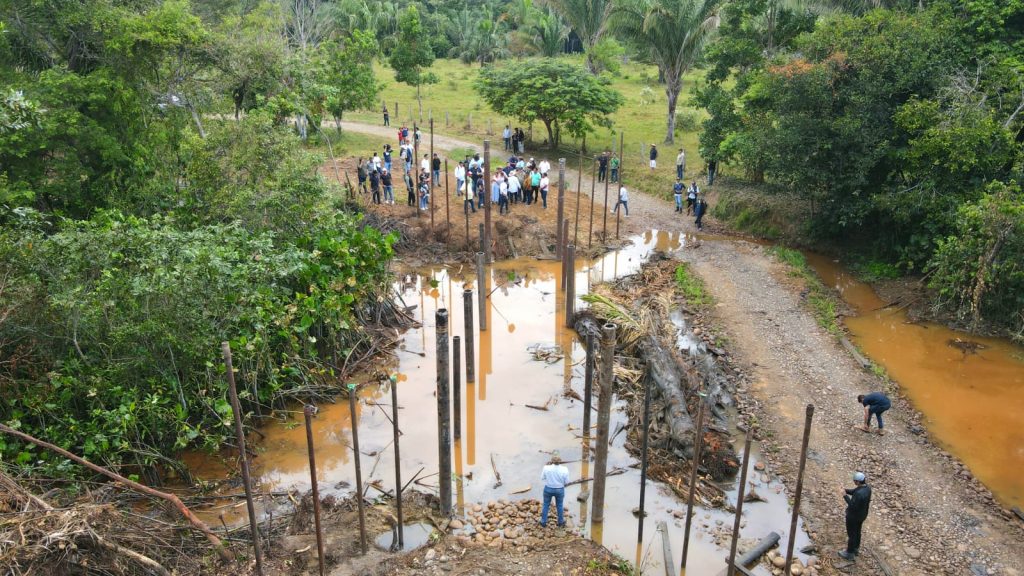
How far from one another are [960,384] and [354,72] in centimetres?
Result: 2201

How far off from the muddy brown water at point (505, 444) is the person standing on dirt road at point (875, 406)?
209 centimetres

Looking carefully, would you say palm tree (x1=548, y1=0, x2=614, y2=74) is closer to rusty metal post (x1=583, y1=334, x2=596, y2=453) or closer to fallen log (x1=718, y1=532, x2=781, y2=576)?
rusty metal post (x1=583, y1=334, x2=596, y2=453)

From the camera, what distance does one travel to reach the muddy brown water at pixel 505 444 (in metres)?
10.6

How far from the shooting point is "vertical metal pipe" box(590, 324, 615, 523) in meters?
9.48

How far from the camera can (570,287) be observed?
16.4 m

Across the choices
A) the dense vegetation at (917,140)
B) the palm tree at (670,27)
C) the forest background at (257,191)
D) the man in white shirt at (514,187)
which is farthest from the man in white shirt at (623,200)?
the palm tree at (670,27)

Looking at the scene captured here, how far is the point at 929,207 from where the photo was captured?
17.1 m

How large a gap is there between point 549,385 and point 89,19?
40.4 feet

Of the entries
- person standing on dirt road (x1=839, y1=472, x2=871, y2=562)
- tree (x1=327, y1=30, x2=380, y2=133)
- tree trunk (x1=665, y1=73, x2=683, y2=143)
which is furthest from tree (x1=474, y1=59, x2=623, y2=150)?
person standing on dirt road (x1=839, y1=472, x2=871, y2=562)

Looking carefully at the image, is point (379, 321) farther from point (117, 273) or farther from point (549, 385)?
point (117, 273)

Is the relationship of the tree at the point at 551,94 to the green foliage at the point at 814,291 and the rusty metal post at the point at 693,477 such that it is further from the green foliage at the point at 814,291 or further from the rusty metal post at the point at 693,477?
the rusty metal post at the point at 693,477

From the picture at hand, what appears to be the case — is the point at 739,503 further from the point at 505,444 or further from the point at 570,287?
the point at 570,287

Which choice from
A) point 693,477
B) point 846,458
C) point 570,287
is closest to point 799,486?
point 693,477

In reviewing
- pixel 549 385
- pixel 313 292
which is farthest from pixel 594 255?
pixel 313 292
